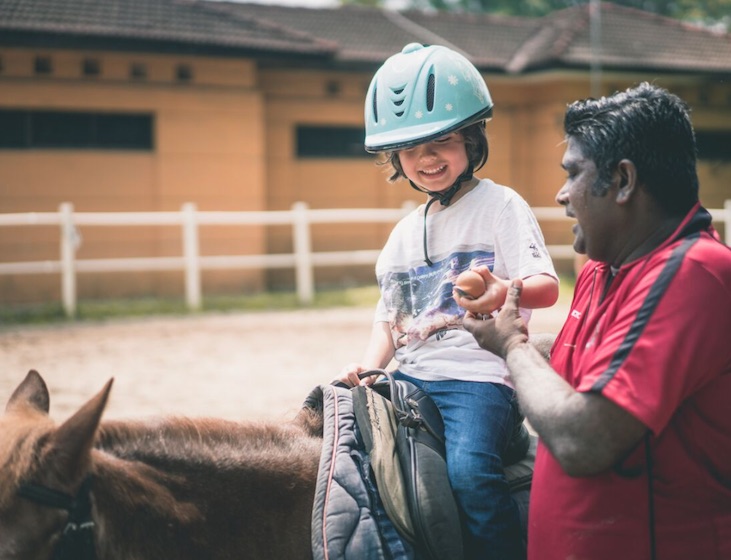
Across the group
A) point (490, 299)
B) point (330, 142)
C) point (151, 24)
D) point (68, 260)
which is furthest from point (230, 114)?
point (490, 299)

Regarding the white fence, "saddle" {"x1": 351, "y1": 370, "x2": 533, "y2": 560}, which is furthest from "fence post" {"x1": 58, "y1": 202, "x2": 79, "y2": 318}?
"saddle" {"x1": 351, "y1": 370, "x2": 533, "y2": 560}

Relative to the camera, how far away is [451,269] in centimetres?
235

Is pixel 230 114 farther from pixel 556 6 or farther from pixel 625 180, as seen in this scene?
pixel 556 6

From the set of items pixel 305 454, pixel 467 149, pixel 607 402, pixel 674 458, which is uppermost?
pixel 467 149

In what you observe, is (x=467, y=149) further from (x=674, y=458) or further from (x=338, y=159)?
(x=338, y=159)

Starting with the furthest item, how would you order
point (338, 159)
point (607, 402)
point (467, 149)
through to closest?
1. point (338, 159)
2. point (467, 149)
3. point (607, 402)

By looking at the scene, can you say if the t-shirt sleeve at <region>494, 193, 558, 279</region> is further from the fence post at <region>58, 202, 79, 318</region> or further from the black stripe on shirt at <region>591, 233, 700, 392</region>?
the fence post at <region>58, 202, 79, 318</region>

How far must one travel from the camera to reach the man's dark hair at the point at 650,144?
5.26 ft

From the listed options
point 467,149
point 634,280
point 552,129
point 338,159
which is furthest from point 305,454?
point 552,129

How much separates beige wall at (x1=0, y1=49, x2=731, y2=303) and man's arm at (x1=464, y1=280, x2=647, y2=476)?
11.0 metres

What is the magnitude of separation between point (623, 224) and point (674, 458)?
449 millimetres

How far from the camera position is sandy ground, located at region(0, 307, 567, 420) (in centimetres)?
727

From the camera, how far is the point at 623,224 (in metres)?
1.66

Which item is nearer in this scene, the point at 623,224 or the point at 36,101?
the point at 623,224
